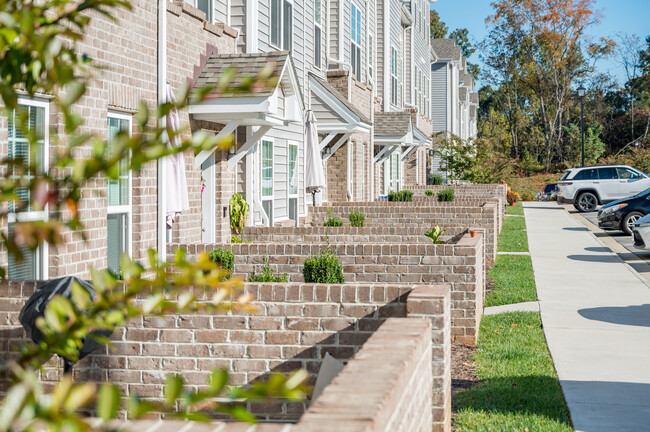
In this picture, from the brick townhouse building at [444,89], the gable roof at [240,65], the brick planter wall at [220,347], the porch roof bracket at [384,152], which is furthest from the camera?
the brick townhouse building at [444,89]

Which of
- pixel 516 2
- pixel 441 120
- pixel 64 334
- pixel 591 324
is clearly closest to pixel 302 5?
pixel 591 324

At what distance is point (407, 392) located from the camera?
3.79 metres

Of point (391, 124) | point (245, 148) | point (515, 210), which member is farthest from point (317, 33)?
point (515, 210)

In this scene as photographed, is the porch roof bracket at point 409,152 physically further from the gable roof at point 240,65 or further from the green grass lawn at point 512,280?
the gable roof at point 240,65

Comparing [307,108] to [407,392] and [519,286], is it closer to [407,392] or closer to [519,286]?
[519,286]

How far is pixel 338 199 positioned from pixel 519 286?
9439mm

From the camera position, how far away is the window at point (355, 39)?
23433mm

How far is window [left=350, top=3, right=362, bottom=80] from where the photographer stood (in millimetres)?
23433

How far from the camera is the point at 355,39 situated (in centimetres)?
2391

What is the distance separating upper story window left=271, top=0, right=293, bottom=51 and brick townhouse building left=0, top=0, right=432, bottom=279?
3 centimetres

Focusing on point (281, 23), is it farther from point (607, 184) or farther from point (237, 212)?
point (607, 184)

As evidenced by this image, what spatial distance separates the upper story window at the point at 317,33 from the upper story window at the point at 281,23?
3.68m

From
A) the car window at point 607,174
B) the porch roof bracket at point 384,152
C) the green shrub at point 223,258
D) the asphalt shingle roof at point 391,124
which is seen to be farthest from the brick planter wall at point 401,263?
the car window at point 607,174

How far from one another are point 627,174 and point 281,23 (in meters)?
23.4
